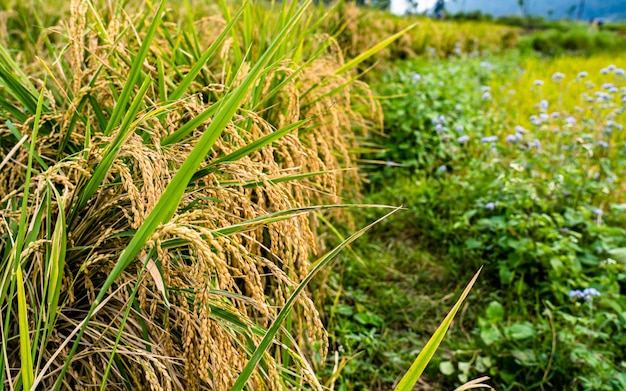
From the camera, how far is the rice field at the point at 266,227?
1.06m

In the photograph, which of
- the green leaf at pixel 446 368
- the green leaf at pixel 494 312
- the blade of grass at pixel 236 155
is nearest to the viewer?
the blade of grass at pixel 236 155

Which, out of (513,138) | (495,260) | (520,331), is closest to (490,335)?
(520,331)

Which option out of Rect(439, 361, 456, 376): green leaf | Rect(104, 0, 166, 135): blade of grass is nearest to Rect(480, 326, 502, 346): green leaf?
Rect(439, 361, 456, 376): green leaf

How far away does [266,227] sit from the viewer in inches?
71.4

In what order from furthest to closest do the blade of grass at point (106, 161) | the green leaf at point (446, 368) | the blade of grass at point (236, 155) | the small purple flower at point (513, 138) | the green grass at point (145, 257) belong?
1. the small purple flower at point (513, 138)
2. the green leaf at point (446, 368)
3. the blade of grass at point (236, 155)
4. the blade of grass at point (106, 161)
5. the green grass at point (145, 257)

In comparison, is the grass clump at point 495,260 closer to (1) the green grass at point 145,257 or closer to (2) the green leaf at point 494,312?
(2) the green leaf at point 494,312

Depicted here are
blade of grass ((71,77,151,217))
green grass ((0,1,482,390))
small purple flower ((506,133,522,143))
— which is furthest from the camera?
small purple flower ((506,133,522,143))

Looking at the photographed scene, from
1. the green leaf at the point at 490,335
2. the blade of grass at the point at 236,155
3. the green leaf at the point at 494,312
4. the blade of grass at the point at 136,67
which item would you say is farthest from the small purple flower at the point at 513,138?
the blade of grass at the point at 136,67

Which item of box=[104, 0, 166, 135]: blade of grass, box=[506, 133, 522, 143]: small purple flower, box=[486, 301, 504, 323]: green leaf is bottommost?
box=[486, 301, 504, 323]: green leaf

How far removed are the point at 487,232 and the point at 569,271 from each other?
1.51ft

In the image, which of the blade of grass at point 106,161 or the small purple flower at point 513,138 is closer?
the blade of grass at point 106,161

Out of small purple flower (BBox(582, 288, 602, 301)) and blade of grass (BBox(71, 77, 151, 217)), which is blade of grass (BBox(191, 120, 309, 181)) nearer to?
blade of grass (BBox(71, 77, 151, 217))

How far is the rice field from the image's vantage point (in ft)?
3.48

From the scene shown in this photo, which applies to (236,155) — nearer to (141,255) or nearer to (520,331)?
(141,255)
